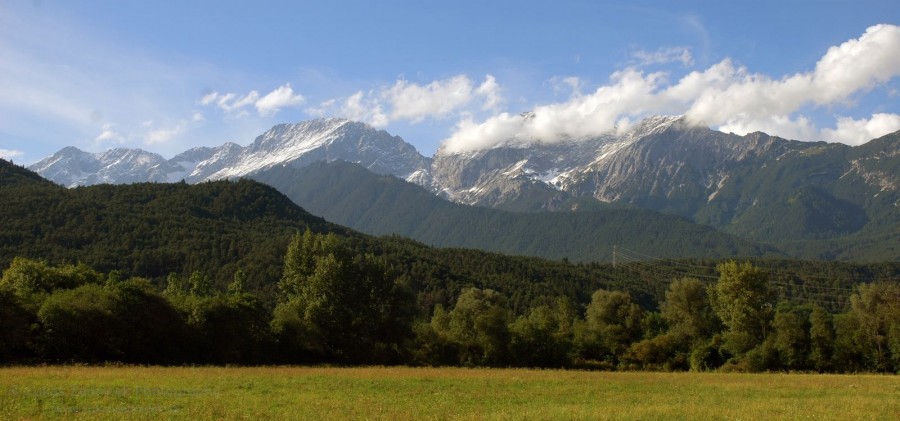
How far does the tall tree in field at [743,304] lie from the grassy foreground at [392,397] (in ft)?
122

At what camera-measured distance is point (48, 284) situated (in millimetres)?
68062

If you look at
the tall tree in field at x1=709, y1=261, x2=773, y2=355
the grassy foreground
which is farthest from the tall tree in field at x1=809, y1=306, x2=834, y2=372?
the grassy foreground

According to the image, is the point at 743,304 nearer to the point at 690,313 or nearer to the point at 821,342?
the point at 821,342

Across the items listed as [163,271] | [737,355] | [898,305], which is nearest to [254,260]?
[163,271]

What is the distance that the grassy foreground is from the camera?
2997 centimetres

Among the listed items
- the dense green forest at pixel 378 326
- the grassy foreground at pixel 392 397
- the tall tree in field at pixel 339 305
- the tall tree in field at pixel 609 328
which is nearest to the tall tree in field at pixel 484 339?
the dense green forest at pixel 378 326

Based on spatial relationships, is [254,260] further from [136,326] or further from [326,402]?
[326,402]

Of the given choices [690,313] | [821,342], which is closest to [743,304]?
[821,342]

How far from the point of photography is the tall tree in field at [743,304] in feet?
→ 295

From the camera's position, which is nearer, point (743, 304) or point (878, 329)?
point (878, 329)

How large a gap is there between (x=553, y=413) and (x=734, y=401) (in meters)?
14.4

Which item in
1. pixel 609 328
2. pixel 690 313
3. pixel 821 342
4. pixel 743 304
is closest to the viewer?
pixel 821 342

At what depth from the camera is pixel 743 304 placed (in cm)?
9344

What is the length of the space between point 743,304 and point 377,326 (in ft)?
167
